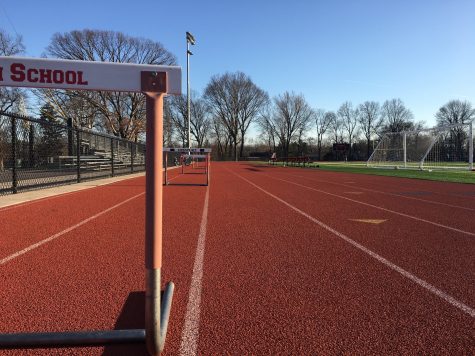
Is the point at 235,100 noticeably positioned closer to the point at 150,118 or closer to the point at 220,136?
the point at 220,136

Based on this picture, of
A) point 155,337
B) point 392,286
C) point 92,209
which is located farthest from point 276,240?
point 92,209

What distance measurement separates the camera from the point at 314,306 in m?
3.39

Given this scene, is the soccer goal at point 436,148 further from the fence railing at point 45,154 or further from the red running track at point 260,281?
the red running track at point 260,281

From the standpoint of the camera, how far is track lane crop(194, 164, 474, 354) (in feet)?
8.96

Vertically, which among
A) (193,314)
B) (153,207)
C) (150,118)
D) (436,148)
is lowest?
(193,314)

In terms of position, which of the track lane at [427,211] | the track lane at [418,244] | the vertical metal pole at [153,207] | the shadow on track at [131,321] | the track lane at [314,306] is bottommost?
the shadow on track at [131,321]

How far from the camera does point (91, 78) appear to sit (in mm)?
2432

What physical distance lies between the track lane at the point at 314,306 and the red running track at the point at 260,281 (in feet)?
0.04

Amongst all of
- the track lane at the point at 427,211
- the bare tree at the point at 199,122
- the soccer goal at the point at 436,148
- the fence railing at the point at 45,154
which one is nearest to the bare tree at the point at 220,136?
the bare tree at the point at 199,122

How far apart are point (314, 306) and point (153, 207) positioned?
1843 millimetres

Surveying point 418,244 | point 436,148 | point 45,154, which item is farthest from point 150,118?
point 436,148

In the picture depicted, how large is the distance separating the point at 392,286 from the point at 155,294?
8.57ft

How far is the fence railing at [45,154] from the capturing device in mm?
11367

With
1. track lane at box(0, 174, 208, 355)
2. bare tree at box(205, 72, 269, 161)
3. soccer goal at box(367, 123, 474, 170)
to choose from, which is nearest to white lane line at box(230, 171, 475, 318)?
track lane at box(0, 174, 208, 355)
